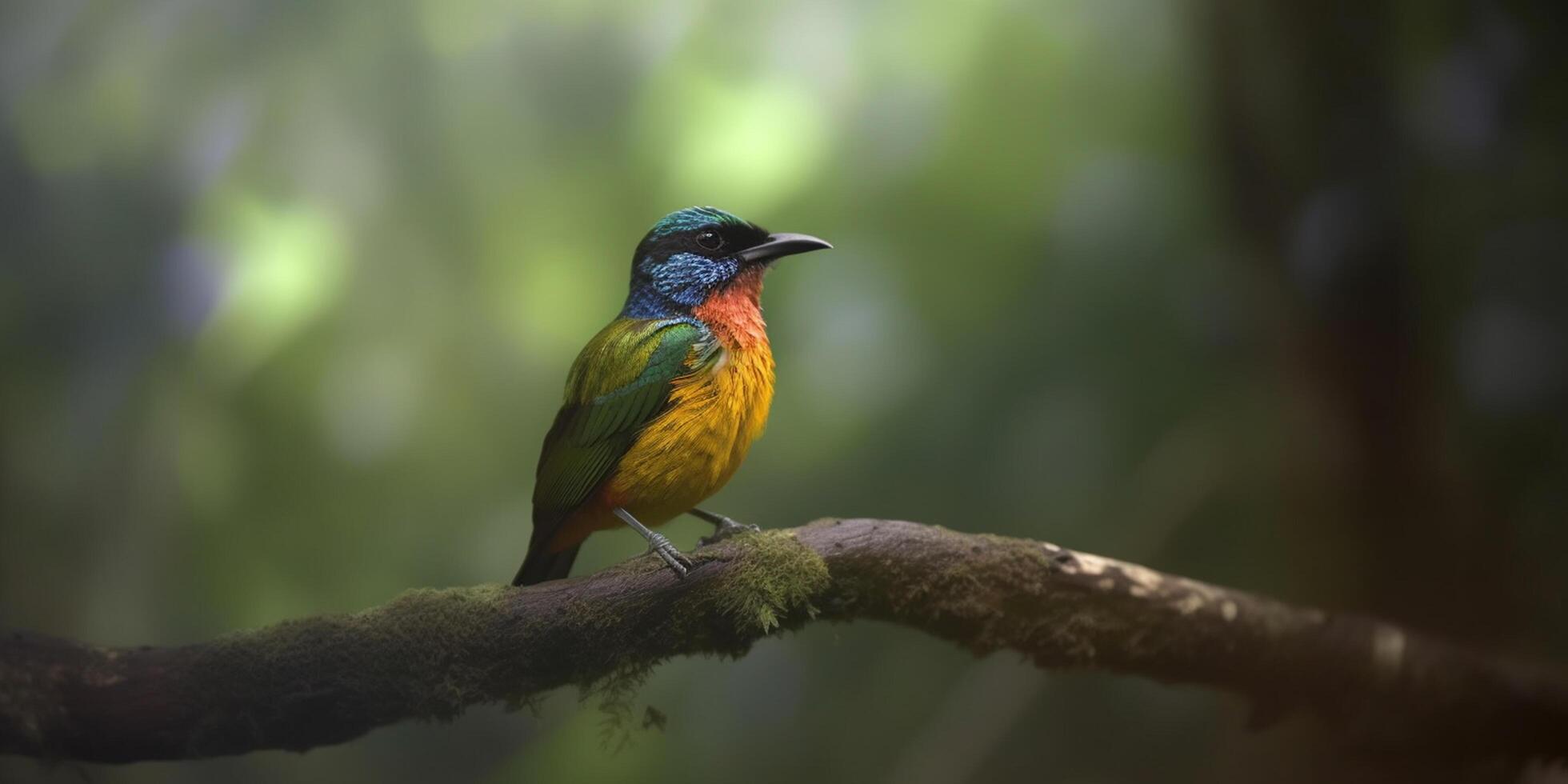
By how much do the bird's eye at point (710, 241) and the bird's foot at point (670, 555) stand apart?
58cm

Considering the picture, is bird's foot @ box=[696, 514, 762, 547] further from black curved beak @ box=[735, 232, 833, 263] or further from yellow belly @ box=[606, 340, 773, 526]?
black curved beak @ box=[735, 232, 833, 263]

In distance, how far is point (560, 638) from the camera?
183 cm

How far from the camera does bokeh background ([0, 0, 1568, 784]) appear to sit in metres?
2.01

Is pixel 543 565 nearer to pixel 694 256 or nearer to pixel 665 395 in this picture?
pixel 665 395

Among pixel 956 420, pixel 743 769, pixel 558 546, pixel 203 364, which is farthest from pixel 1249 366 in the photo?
pixel 203 364

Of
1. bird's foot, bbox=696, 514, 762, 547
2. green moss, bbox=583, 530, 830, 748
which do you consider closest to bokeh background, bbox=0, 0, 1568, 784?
bird's foot, bbox=696, 514, 762, 547

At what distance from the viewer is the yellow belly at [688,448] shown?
1966 millimetres

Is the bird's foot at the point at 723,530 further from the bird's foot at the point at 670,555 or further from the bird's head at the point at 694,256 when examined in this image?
the bird's head at the point at 694,256

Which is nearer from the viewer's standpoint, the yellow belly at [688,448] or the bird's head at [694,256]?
the yellow belly at [688,448]

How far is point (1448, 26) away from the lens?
2.77 meters

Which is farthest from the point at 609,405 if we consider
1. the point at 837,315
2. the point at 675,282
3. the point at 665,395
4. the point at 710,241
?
the point at 837,315

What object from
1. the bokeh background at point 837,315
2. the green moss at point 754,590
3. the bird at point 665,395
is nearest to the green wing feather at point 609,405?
the bird at point 665,395

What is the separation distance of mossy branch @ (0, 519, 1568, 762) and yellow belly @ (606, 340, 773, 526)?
0.14 meters

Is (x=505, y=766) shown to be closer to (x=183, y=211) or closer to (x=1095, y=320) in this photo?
(x=183, y=211)
